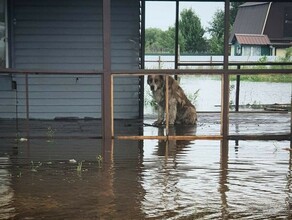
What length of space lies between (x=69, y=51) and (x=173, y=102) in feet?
8.56

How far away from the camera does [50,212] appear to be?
3.80m

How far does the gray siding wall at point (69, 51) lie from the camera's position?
975 cm

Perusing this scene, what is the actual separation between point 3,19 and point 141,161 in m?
5.15

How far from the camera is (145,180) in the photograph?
489 cm

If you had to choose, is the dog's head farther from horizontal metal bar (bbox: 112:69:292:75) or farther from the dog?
horizontal metal bar (bbox: 112:69:292:75)

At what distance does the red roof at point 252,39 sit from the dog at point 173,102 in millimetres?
6062

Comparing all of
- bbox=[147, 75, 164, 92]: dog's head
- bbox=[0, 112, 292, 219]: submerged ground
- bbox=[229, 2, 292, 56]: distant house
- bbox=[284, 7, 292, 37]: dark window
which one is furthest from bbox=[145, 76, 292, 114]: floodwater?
bbox=[0, 112, 292, 219]: submerged ground

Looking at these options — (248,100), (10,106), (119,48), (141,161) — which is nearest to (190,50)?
(248,100)

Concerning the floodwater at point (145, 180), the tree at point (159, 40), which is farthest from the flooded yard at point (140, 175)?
the tree at point (159, 40)

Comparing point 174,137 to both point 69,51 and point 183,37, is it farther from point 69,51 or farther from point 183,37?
point 183,37

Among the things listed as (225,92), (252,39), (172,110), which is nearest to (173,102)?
(172,110)

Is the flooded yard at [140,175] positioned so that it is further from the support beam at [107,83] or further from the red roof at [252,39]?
the red roof at [252,39]

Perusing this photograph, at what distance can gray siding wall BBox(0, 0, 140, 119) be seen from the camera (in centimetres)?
975

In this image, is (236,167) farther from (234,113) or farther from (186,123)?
(234,113)
